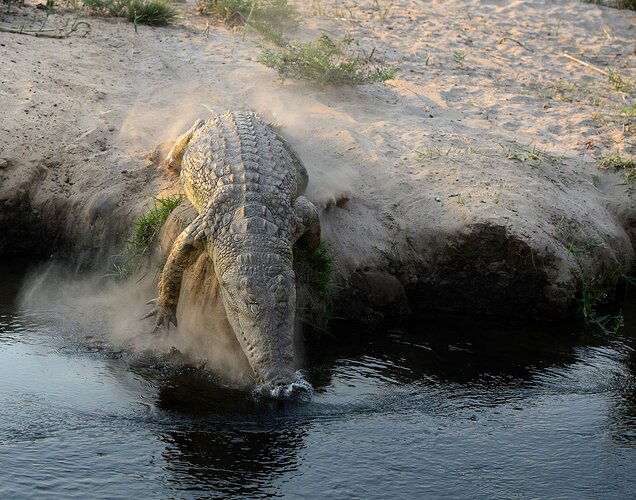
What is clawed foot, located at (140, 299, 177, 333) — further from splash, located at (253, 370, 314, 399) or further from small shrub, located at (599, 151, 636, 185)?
small shrub, located at (599, 151, 636, 185)

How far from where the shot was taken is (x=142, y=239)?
764 cm

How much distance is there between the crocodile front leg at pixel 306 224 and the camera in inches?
280

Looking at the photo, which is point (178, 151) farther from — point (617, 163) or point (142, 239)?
point (617, 163)

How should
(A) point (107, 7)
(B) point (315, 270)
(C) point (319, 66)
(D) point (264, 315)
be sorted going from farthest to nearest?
(A) point (107, 7) < (C) point (319, 66) < (B) point (315, 270) < (D) point (264, 315)

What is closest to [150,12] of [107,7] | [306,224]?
[107,7]

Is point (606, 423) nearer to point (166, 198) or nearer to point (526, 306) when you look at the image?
→ point (526, 306)

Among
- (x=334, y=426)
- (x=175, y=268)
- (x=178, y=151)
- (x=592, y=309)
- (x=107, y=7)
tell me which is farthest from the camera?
(x=107, y=7)

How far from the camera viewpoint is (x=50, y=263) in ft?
27.1

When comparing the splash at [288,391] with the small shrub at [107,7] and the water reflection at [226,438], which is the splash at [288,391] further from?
the small shrub at [107,7]

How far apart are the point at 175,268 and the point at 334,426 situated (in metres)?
1.86

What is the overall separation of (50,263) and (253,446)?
3.59 meters

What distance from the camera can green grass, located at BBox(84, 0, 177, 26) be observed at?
1119cm

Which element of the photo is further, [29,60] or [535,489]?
[29,60]

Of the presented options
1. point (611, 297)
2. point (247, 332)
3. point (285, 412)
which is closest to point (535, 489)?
point (285, 412)
